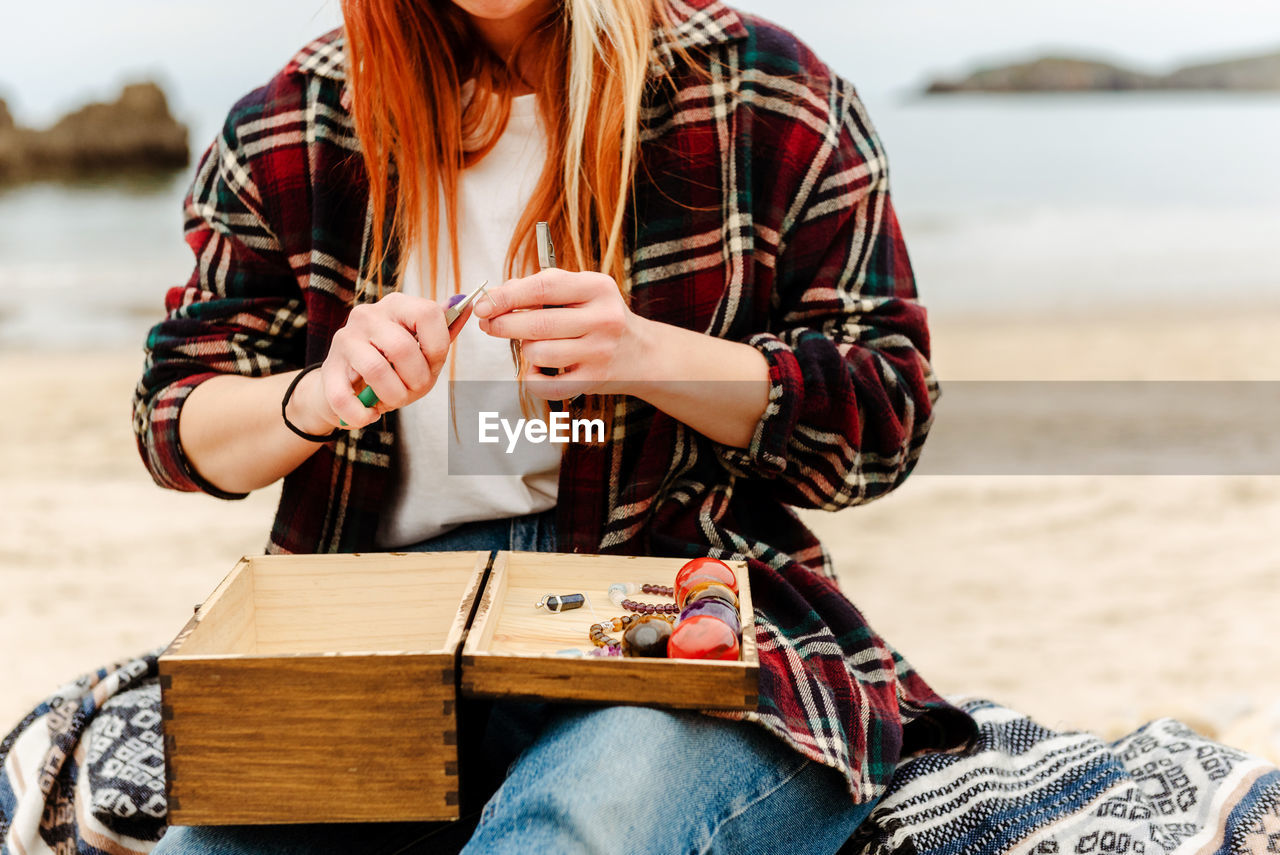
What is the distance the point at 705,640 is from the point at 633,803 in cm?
15

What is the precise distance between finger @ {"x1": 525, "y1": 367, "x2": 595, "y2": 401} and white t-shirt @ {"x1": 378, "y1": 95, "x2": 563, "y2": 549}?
27 cm

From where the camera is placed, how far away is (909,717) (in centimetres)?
136

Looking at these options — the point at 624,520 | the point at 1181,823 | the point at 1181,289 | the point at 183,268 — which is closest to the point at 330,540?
the point at 624,520

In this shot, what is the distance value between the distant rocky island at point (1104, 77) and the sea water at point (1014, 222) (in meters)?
1.88

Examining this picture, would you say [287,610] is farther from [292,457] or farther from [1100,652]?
[1100,652]

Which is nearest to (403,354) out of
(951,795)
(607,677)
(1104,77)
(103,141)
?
(607,677)

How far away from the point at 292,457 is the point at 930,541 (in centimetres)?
318

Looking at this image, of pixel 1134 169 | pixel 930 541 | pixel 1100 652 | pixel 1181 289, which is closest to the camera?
pixel 1100 652

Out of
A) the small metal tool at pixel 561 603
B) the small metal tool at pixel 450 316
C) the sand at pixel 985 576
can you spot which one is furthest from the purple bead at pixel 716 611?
the sand at pixel 985 576

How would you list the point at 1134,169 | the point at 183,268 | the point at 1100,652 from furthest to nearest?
the point at 1134,169 < the point at 183,268 < the point at 1100,652

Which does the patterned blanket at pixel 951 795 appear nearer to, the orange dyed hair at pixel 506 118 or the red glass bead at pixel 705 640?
the red glass bead at pixel 705 640

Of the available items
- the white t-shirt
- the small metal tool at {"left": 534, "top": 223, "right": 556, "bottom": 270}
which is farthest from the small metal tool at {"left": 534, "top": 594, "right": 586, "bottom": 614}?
A: the small metal tool at {"left": 534, "top": 223, "right": 556, "bottom": 270}

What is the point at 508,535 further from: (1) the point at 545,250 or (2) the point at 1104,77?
(2) the point at 1104,77

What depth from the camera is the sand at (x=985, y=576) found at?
2980 mm
